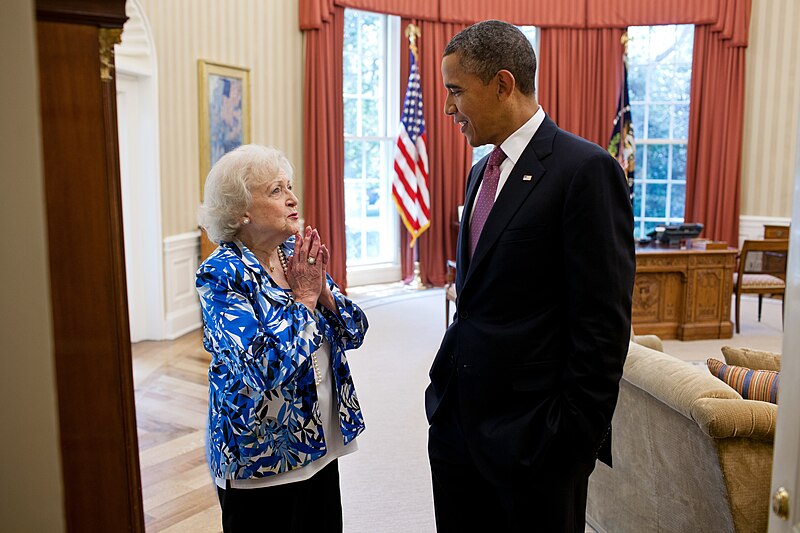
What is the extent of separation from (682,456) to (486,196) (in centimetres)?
121

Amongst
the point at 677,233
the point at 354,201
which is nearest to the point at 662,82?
the point at 677,233

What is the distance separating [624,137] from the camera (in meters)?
9.30

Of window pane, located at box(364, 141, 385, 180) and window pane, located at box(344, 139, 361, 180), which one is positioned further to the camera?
window pane, located at box(364, 141, 385, 180)

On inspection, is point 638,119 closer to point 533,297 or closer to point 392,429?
point 392,429

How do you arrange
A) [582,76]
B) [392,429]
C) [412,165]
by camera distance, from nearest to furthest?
1. [392,429]
2. [412,165]
3. [582,76]

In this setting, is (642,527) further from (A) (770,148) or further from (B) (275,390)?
(A) (770,148)

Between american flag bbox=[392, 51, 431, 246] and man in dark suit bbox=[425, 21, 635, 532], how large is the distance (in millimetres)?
7172

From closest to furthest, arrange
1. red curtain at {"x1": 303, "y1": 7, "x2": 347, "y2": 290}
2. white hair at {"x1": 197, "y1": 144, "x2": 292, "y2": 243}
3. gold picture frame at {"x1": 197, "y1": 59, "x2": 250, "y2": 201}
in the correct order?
white hair at {"x1": 197, "y1": 144, "x2": 292, "y2": 243}
gold picture frame at {"x1": 197, "y1": 59, "x2": 250, "y2": 201}
red curtain at {"x1": 303, "y1": 7, "x2": 347, "y2": 290}

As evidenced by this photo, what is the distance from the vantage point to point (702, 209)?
31.6 ft

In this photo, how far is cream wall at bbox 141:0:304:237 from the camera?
6746mm

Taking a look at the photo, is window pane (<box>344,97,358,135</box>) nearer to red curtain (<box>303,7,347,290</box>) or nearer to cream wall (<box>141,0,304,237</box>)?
red curtain (<box>303,7,347,290</box>)

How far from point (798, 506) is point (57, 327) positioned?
129 centimetres

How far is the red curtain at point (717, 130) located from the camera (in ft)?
30.9

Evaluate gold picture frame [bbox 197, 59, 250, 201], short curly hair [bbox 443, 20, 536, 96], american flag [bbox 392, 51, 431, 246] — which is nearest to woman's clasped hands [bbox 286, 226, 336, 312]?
short curly hair [bbox 443, 20, 536, 96]
